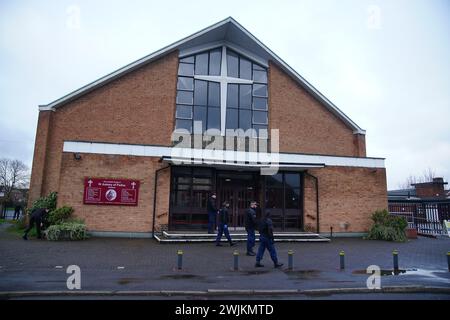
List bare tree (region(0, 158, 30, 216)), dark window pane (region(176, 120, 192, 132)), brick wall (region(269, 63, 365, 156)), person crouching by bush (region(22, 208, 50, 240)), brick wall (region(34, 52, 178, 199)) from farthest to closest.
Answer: bare tree (region(0, 158, 30, 216)) < brick wall (region(269, 63, 365, 156)) < dark window pane (region(176, 120, 192, 132)) < brick wall (region(34, 52, 178, 199)) < person crouching by bush (region(22, 208, 50, 240))

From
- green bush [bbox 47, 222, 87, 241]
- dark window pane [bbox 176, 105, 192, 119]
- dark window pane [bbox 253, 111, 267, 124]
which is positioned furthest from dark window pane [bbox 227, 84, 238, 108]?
green bush [bbox 47, 222, 87, 241]

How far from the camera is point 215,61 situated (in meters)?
19.5

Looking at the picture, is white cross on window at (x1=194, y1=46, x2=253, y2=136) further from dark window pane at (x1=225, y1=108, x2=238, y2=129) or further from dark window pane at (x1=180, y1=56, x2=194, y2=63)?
dark window pane at (x1=180, y1=56, x2=194, y2=63)

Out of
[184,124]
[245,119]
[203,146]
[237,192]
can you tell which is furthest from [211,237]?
[245,119]

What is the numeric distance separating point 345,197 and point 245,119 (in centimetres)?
728

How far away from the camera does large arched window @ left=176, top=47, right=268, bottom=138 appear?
61.2ft

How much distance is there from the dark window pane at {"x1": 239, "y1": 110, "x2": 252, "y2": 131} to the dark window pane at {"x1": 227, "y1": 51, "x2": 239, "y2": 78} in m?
2.37

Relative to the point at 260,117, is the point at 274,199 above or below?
below

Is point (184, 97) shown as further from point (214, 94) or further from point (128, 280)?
point (128, 280)

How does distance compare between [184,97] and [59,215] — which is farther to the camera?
[184,97]

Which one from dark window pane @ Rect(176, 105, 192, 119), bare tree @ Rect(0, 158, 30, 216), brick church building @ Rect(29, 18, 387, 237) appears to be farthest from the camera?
bare tree @ Rect(0, 158, 30, 216)

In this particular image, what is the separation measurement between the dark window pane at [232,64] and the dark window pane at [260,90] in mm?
1437

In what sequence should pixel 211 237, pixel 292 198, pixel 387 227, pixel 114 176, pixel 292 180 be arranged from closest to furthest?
pixel 211 237 → pixel 114 176 → pixel 387 227 → pixel 292 198 → pixel 292 180
